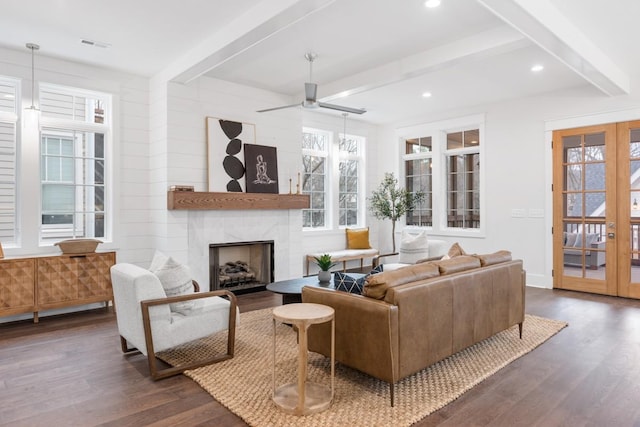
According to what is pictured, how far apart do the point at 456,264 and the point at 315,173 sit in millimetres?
4734

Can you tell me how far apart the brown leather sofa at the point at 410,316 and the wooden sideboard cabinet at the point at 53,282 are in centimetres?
307

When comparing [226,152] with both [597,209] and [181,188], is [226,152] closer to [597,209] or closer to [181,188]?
[181,188]

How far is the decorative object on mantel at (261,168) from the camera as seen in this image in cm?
599

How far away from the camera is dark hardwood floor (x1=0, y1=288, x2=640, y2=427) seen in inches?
98.0

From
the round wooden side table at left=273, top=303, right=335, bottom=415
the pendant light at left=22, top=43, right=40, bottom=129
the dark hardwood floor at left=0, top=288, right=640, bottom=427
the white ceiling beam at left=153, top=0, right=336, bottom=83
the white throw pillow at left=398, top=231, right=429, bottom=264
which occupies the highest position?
the white ceiling beam at left=153, top=0, right=336, bottom=83

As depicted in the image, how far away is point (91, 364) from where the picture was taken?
3330 mm

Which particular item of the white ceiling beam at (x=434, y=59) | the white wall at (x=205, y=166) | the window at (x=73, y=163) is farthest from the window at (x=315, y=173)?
the window at (x=73, y=163)

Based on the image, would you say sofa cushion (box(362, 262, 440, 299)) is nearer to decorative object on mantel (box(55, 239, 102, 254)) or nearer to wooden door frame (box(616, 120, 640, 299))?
decorative object on mantel (box(55, 239, 102, 254))

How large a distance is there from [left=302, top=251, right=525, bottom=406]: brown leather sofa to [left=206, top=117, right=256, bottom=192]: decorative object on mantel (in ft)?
9.96

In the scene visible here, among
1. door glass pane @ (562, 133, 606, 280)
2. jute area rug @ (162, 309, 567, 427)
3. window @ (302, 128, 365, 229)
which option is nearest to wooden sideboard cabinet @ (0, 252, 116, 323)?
jute area rug @ (162, 309, 567, 427)

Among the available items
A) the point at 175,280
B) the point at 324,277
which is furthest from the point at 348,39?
the point at 175,280

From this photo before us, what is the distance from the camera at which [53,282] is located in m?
4.60

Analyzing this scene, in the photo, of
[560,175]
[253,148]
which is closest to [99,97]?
[253,148]

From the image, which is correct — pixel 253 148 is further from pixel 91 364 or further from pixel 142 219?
pixel 91 364
